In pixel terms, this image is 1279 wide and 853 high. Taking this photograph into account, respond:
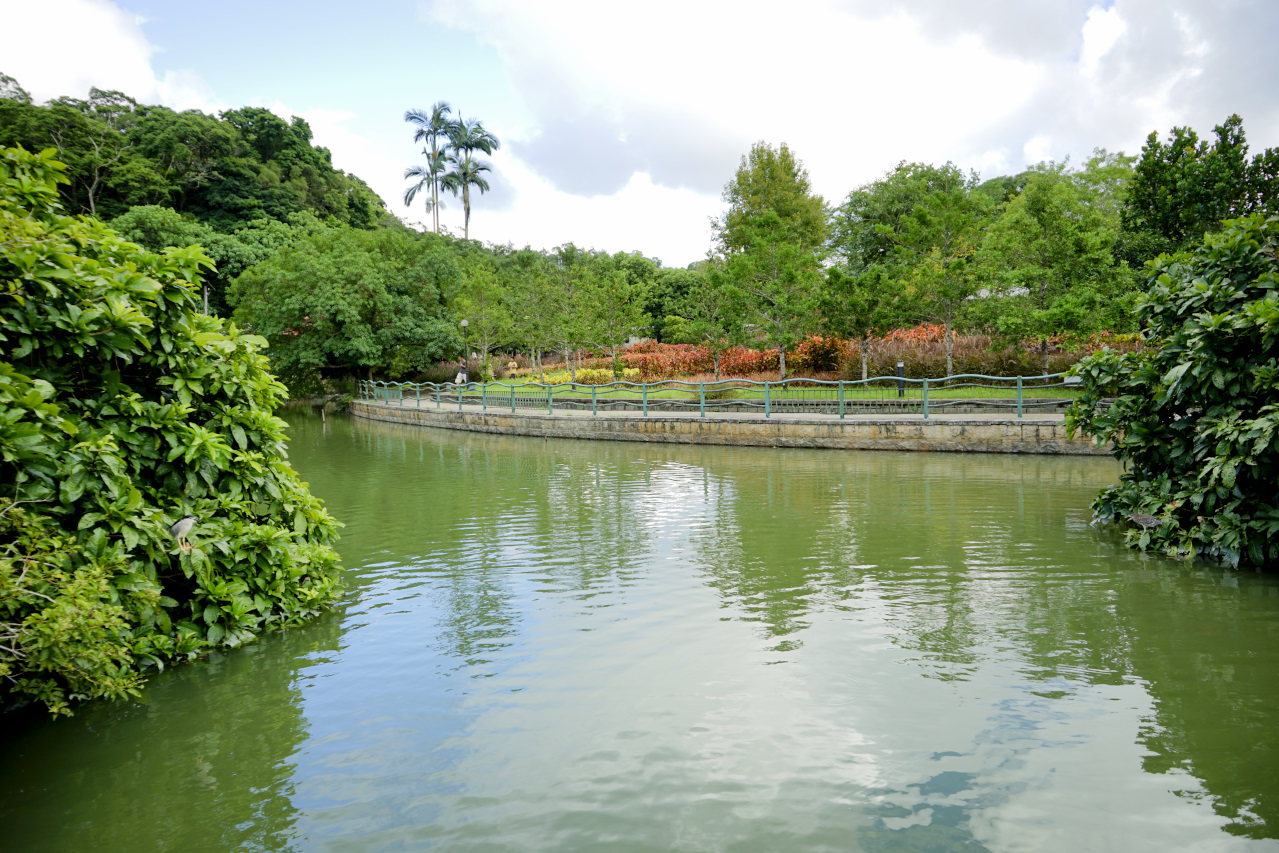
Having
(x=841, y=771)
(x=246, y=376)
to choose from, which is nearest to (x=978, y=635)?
(x=841, y=771)

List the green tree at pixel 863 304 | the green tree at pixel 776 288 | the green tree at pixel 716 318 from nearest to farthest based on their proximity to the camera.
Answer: the green tree at pixel 863 304 → the green tree at pixel 776 288 → the green tree at pixel 716 318

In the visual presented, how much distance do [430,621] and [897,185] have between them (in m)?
43.4

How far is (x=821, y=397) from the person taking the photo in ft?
70.7

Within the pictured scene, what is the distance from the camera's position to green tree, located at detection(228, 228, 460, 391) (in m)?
33.7

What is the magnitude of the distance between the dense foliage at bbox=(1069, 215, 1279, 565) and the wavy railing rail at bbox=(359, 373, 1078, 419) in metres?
7.27

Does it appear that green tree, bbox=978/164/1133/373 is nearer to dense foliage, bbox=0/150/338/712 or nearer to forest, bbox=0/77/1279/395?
forest, bbox=0/77/1279/395

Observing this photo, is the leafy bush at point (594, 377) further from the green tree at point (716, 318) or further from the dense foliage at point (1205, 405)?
the dense foliage at point (1205, 405)

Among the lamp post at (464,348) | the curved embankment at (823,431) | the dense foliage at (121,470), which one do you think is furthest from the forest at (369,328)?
the curved embankment at (823,431)

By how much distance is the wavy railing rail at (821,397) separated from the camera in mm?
18672

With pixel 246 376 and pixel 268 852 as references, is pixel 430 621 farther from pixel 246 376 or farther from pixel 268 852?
pixel 268 852

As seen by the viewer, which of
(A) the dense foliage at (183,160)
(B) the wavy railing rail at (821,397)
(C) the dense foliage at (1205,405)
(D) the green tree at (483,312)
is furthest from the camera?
(A) the dense foliage at (183,160)

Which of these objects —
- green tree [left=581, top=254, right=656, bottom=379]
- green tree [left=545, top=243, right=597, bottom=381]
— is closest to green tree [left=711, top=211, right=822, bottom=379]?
green tree [left=581, top=254, right=656, bottom=379]

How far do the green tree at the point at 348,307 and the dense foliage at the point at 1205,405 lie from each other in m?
30.1

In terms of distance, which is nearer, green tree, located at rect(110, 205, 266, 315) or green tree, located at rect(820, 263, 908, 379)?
green tree, located at rect(820, 263, 908, 379)
